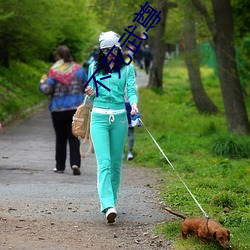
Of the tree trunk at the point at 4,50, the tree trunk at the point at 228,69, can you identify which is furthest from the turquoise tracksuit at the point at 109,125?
the tree trunk at the point at 4,50

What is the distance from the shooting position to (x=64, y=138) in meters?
11.5

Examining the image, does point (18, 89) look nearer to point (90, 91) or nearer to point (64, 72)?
point (64, 72)

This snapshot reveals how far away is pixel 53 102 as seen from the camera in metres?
11.2

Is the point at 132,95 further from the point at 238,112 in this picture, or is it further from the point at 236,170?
the point at 238,112

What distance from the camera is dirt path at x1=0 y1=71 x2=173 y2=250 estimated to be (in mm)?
6723

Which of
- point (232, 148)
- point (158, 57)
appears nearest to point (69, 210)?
point (232, 148)

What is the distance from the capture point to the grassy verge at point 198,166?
7305 mm

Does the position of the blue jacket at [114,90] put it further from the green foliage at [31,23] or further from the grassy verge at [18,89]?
the grassy verge at [18,89]

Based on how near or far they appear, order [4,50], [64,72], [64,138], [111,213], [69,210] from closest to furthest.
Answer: [111,213] < [69,210] < [64,72] < [64,138] < [4,50]

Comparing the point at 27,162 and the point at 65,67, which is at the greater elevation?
the point at 65,67

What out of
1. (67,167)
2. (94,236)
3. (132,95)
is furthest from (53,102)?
(94,236)

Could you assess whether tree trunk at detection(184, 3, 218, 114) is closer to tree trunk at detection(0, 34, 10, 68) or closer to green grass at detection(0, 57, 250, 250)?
green grass at detection(0, 57, 250, 250)

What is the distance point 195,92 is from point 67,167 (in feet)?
41.6

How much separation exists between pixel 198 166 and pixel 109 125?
4.62m
